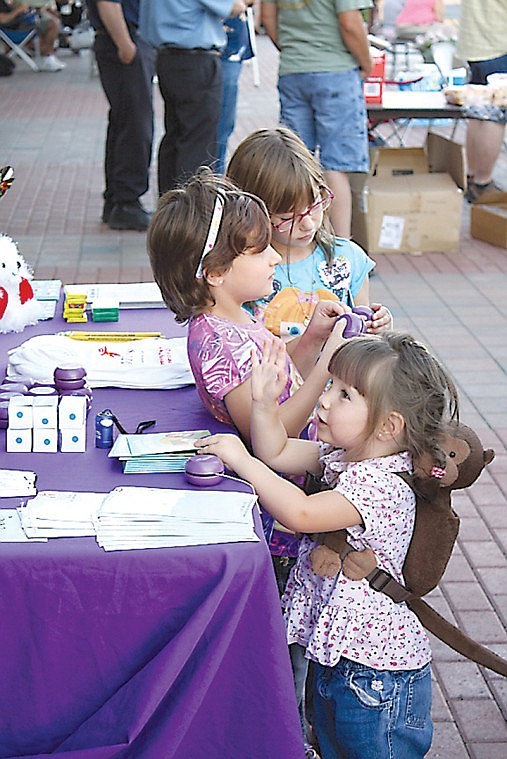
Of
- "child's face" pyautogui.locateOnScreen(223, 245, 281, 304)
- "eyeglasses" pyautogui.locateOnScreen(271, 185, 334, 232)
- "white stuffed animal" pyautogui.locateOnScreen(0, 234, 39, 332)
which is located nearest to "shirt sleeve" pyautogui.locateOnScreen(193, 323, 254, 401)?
"child's face" pyautogui.locateOnScreen(223, 245, 281, 304)

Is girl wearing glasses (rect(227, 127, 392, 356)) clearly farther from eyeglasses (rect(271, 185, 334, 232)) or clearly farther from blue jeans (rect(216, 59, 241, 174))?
blue jeans (rect(216, 59, 241, 174))

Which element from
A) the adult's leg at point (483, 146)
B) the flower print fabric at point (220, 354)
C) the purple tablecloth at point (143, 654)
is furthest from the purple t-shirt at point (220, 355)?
the adult's leg at point (483, 146)

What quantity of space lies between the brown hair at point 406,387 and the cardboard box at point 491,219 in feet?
17.1

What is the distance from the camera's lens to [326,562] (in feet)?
6.95

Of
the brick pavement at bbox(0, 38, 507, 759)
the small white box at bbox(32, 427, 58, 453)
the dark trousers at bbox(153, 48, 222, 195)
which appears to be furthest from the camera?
the dark trousers at bbox(153, 48, 222, 195)

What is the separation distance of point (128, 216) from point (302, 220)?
481 cm

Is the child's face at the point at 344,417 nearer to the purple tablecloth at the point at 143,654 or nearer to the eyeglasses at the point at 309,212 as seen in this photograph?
the purple tablecloth at the point at 143,654

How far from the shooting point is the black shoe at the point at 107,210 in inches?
297

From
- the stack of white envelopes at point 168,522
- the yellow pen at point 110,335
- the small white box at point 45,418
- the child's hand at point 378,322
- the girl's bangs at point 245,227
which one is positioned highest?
the girl's bangs at point 245,227

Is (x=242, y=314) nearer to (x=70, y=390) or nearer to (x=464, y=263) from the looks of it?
(x=70, y=390)

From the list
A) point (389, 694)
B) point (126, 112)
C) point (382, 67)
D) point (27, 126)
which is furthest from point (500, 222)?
point (27, 126)

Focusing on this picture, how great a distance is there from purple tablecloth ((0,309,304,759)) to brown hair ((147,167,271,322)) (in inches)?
26.1

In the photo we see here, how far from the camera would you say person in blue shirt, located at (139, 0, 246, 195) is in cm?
620

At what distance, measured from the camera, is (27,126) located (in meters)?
11.4
